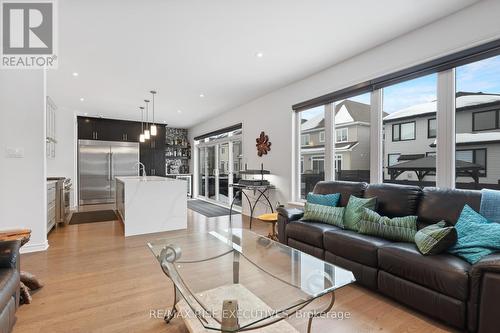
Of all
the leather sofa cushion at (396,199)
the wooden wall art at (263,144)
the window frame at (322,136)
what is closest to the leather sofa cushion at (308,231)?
the leather sofa cushion at (396,199)

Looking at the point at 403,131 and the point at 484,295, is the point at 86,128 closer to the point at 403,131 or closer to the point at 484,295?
the point at 403,131

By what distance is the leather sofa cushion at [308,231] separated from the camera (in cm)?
281

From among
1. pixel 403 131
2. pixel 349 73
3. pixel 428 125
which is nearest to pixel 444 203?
pixel 428 125

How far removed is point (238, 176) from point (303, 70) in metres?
3.53

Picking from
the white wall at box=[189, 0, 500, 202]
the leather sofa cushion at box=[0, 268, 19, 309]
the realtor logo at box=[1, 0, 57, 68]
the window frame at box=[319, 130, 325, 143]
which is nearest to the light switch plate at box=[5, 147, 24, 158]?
the realtor logo at box=[1, 0, 57, 68]

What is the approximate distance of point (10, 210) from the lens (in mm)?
3248

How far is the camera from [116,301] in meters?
2.16

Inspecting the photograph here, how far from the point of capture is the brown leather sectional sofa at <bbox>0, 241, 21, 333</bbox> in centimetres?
156

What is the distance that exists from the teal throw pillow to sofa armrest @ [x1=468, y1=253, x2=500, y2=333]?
0.13m

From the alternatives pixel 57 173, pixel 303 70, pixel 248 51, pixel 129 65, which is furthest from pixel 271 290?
pixel 57 173

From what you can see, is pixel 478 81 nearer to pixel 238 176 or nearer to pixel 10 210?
pixel 238 176

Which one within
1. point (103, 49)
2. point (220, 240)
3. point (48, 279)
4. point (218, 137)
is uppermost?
point (103, 49)

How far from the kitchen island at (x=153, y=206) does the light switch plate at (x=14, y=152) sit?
137cm

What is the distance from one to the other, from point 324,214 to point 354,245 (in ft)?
2.23
